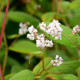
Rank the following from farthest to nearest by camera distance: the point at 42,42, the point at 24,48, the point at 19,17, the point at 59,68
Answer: the point at 19,17 → the point at 24,48 → the point at 59,68 → the point at 42,42

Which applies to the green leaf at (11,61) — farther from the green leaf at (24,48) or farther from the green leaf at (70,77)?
the green leaf at (70,77)

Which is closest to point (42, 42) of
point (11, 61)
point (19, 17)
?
point (19, 17)

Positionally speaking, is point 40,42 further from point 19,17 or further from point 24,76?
point 19,17

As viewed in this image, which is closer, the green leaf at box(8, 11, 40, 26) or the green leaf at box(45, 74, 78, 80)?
the green leaf at box(45, 74, 78, 80)

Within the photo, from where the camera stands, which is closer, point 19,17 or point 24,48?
point 24,48

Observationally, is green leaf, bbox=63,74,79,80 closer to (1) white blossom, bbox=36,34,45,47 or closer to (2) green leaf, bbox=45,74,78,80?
(2) green leaf, bbox=45,74,78,80

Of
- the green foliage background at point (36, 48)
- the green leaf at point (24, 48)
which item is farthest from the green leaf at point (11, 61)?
the green leaf at point (24, 48)

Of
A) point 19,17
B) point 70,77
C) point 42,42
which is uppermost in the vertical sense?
point 19,17

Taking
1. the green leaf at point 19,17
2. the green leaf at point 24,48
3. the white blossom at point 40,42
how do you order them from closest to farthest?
the white blossom at point 40,42 < the green leaf at point 24,48 < the green leaf at point 19,17

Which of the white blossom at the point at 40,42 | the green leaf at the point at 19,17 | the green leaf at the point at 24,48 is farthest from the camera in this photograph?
the green leaf at the point at 19,17

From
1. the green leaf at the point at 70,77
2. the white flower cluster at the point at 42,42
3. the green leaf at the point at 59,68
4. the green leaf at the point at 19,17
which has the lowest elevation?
the green leaf at the point at 70,77

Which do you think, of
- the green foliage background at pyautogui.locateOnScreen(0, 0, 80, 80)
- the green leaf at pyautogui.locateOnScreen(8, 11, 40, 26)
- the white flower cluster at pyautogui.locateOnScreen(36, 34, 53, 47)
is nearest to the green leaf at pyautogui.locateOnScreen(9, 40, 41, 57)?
the green foliage background at pyautogui.locateOnScreen(0, 0, 80, 80)
